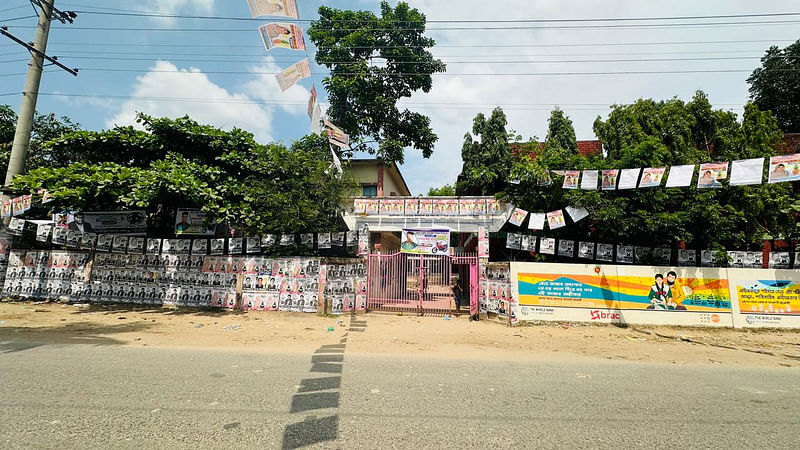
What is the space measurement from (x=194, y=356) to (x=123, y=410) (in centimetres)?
301

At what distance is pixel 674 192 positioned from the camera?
1238 centimetres

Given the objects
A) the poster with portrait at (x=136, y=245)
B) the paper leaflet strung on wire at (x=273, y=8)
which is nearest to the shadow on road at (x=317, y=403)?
the paper leaflet strung on wire at (x=273, y=8)

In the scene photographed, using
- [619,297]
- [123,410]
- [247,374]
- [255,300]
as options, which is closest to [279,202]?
[255,300]

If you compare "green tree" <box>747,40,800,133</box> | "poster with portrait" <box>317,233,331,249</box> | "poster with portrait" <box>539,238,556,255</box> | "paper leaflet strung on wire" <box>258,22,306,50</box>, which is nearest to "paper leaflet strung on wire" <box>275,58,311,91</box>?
"paper leaflet strung on wire" <box>258,22,306,50</box>

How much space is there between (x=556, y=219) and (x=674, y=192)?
A: 373cm

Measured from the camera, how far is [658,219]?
11.8 metres

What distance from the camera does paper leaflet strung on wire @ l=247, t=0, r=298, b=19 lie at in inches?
310

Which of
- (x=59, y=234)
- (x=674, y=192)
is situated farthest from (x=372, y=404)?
(x=59, y=234)

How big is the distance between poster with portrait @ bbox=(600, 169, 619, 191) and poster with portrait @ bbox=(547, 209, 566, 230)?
5.15ft

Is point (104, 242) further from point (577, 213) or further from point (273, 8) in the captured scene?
point (577, 213)

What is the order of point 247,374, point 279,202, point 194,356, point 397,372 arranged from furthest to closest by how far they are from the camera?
point 279,202
point 194,356
point 397,372
point 247,374

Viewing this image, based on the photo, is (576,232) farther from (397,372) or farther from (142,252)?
(142,252)

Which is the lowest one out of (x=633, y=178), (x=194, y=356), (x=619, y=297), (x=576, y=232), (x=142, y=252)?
(x=194, y=356)

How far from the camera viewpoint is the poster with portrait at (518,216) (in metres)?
13.6
